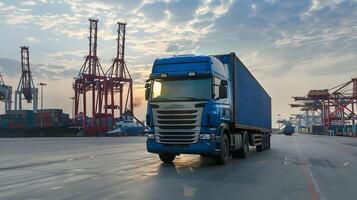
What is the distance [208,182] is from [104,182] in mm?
2606

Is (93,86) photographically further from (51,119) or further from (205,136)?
(205,136)

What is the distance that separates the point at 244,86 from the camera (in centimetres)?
2062

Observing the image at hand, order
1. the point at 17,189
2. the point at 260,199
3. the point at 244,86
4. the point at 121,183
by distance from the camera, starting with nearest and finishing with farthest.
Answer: the point at 260,199 → the point at 17,189 → the point at 121,183 → the point at 244,86

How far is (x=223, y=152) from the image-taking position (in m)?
16.7

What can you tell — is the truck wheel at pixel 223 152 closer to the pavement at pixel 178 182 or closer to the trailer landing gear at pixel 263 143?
the pavement at pixel 178 182

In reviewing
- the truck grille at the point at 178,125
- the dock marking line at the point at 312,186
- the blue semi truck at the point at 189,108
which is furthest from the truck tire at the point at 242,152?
the truck grille at the point at 178,125

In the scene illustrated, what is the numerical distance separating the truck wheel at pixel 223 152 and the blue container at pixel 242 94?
1.37 m

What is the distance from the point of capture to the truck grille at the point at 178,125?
606 inches

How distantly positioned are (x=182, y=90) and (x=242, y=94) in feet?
16.8

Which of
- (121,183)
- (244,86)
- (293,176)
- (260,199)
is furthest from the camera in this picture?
(244,86)

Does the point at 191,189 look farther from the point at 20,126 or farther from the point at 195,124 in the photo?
the point at 20,126

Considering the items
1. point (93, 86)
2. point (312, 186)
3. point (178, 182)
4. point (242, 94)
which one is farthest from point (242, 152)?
point (93, 86)

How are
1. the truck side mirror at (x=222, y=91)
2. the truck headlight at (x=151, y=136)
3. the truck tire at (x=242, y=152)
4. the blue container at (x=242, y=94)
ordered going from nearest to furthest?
the truck side mirror at (x=222, y=91)
the truck headlight at (x=151, y=136)
the blue container at (x=242, y=94)
the truck tire at (x=242, y=152)

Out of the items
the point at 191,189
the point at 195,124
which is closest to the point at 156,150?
the point at 195,124
